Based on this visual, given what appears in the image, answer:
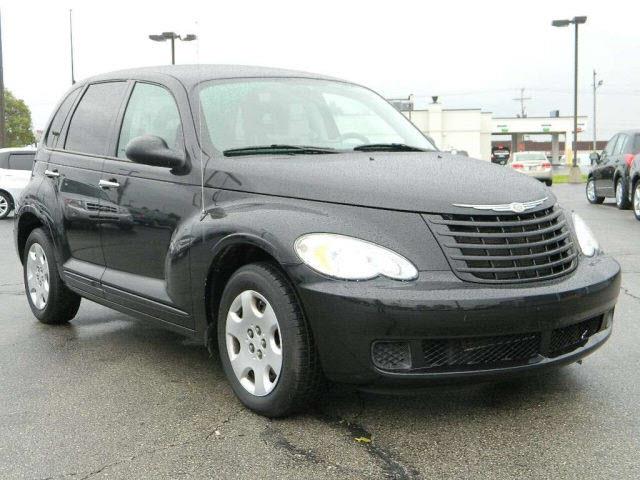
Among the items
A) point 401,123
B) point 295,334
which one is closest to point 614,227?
point 401,123

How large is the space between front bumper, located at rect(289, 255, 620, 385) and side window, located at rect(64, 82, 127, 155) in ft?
7.43

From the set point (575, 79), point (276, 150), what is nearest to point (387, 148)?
point (276, 150)

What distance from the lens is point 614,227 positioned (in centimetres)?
1274

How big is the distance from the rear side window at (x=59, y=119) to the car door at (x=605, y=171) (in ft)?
43.9

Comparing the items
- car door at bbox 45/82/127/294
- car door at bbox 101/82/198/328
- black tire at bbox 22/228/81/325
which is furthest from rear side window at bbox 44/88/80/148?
car door at bbox 101/82/198/328

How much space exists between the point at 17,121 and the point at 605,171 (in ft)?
283

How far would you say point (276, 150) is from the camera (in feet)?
14.2

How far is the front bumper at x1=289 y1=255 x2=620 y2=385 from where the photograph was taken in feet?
10.8

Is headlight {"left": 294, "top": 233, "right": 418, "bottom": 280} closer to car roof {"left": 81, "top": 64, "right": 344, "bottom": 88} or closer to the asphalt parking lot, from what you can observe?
the asphalt parking lot

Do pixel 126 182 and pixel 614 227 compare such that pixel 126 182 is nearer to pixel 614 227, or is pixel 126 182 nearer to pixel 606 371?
pixel 606 371

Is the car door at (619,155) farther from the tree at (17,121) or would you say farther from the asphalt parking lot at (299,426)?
the tree at (17,121)

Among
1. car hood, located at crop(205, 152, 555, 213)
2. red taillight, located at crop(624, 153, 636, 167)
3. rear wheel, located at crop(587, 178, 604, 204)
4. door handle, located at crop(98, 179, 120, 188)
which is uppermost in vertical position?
car hood, located at crop(205, 152, 555, 213)

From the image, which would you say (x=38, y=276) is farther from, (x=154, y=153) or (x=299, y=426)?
(x=299, y=426)

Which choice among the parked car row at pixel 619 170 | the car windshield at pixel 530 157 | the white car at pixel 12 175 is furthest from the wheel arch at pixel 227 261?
the car windshield at pixel 530 157
